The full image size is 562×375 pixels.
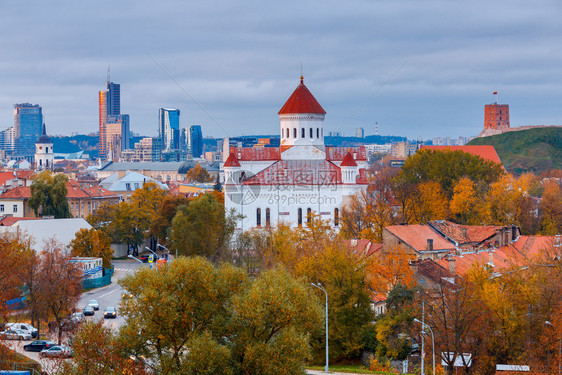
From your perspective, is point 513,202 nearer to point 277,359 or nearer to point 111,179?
point 277,359

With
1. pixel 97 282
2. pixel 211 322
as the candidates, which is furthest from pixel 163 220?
pixel 211 322

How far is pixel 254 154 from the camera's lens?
98.0 metres

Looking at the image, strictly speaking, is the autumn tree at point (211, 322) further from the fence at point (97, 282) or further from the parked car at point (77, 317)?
the fence at point (97, 282)

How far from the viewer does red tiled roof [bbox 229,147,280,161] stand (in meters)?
97.3

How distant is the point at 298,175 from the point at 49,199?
2675 centimetres

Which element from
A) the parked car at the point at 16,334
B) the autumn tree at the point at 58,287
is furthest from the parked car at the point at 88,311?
the parked car at the point at 16,334

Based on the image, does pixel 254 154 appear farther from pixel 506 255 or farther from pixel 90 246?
pixel 506 255

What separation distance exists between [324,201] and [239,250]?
62.1 ft

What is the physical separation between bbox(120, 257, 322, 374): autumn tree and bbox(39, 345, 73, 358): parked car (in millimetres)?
5051

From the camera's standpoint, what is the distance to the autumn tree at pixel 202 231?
77.9m

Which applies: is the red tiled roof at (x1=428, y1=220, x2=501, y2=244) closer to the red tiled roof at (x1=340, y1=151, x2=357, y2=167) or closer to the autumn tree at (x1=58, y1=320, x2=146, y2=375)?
the red tiled roof at (x1=340, y1=151, x2=357, y2=167)

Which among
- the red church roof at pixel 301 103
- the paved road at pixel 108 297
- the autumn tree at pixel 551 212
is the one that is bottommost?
the paved road at pixel 108 297

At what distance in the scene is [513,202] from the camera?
284 feet

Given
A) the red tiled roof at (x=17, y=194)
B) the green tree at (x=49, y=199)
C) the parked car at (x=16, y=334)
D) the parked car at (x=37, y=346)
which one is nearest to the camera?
the parked car at (x=37, y=346)
